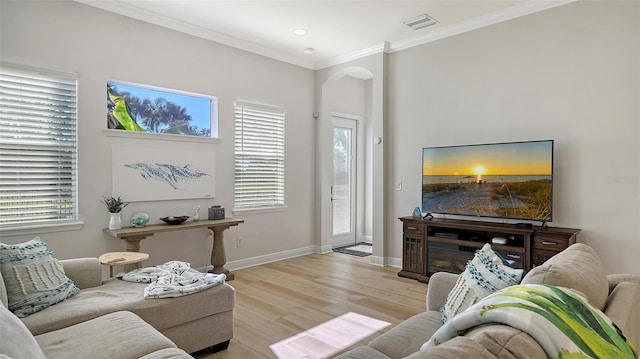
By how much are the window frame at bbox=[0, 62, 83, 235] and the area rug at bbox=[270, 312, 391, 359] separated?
7.98 feet

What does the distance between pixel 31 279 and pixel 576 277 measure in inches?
114

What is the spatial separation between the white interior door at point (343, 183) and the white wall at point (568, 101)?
2.08 m

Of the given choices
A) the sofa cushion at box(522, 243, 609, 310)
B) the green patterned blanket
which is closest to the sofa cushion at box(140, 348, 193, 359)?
the green patterned blanket

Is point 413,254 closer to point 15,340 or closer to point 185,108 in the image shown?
point 185,108

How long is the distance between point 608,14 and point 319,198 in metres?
4.10

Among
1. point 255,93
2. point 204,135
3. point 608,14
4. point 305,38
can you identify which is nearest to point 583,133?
point 608,14

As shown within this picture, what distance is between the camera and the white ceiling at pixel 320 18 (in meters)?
3.86

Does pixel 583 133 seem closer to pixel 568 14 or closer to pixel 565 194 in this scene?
pixel 565 194

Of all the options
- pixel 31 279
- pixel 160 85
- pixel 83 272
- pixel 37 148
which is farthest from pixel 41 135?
pixel 31 279

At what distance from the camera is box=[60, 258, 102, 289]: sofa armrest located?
267cm

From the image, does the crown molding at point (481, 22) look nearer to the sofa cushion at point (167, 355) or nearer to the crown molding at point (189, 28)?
the crown molding at point (189, 28)

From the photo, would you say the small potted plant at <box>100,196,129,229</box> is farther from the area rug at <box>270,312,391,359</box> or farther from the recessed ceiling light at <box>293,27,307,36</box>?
the recessed ceiling light at <box>293,27,307,36</box>

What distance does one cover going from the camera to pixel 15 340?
1244mm

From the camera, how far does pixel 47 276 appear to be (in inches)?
93.9
